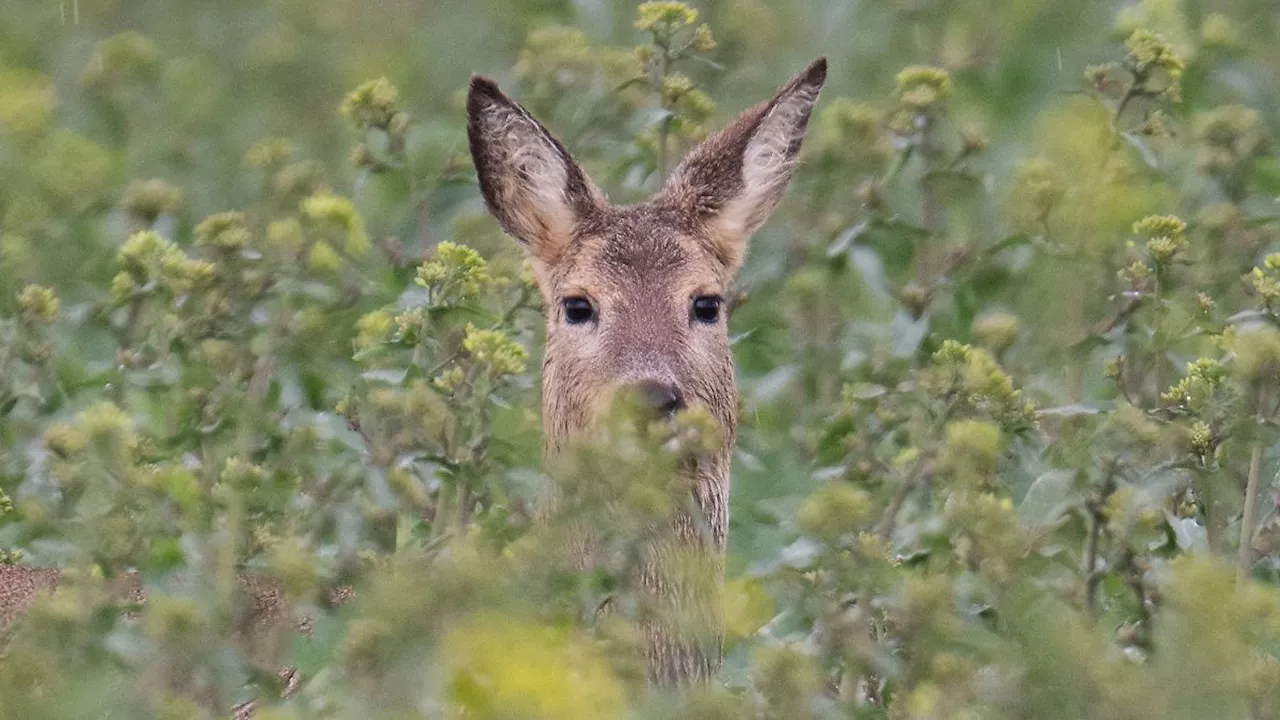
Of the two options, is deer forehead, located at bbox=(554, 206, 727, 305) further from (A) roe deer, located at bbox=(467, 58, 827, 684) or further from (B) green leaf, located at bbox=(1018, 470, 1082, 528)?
(B) green leaf, located at bbox=(1018, 470, 1082, 528)

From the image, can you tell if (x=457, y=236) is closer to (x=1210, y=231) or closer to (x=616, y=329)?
(x=616, y=329)

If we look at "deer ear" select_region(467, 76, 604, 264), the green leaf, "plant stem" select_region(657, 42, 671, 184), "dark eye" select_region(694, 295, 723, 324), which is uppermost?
"plant stem" select_region(657, 42, 671, 184)

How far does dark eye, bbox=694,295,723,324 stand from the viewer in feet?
22.7

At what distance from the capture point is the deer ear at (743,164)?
7.21 m

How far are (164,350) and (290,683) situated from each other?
1.19 m

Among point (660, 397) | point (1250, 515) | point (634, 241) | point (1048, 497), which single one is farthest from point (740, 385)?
point (1250, 515)

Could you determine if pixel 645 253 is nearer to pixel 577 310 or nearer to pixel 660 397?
pixel 577 310

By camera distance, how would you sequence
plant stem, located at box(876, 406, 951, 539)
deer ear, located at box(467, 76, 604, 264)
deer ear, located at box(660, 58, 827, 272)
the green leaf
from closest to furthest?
the green leaf, plant stem, located at box(876, 406, 951, 539), deer ear, located at box(467, 76, 604, 264), deer ear, located at box(660, 58, 827, 272)

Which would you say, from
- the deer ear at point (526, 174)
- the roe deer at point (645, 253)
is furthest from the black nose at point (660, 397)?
the deer ear at point (526, 174)

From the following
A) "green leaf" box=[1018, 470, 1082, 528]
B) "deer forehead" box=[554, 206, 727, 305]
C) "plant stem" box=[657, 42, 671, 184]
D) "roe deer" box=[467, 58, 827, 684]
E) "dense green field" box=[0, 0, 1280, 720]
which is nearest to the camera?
"dense green field" box=[0, 0, 1280, 720]

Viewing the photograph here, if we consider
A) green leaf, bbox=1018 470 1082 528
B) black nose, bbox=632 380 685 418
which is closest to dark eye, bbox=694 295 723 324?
black nose, bbox=632 380 685 418

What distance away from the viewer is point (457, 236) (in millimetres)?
8195

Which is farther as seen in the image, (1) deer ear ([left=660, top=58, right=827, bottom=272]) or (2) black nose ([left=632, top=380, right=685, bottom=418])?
(1) deer ear ([left=660, top=58, right=827, bottom=272])

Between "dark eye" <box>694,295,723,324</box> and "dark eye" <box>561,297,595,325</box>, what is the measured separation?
0.93 feet
